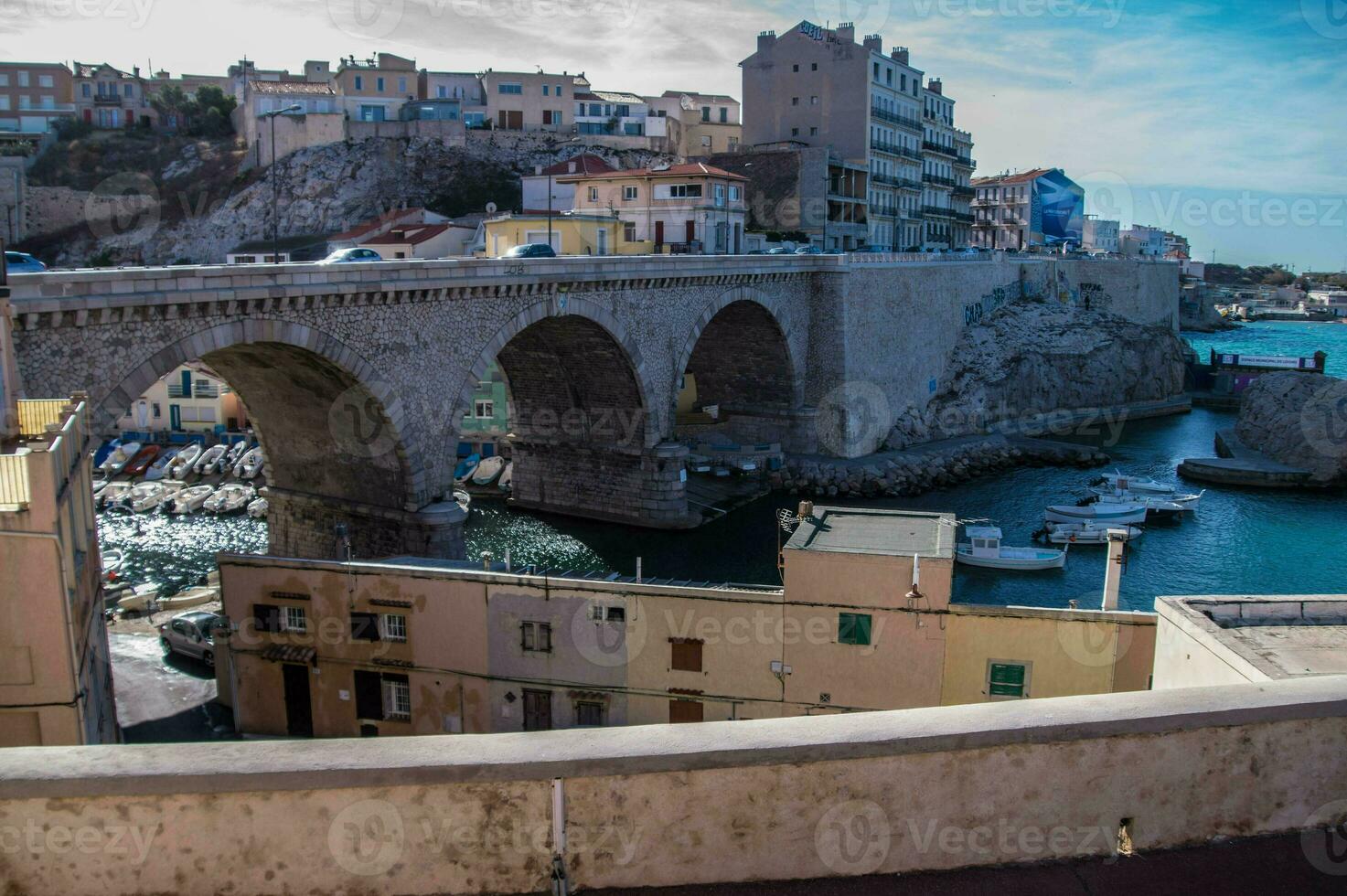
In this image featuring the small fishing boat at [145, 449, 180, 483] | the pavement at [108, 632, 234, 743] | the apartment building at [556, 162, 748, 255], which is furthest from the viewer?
the apartment building at [556, 162, 748, 255]

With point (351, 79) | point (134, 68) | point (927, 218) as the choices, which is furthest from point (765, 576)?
Result: point (134, 68)

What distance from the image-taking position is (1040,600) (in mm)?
27828

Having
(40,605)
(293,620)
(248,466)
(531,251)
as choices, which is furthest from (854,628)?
(248,466)

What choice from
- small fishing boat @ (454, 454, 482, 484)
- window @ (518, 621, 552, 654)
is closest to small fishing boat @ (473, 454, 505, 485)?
small fishing boat @ (454, 454, 482, 484)

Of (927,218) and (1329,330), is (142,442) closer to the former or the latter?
(927,218)

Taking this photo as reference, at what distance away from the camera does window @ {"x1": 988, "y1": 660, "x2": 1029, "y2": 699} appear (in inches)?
535

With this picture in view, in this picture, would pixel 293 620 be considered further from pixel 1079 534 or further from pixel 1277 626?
pixel 1079 534

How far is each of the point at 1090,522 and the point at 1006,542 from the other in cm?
263

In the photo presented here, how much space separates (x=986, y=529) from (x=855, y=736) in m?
27.5

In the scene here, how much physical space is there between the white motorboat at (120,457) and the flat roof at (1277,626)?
41.3 metres

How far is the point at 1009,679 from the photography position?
13.6 m

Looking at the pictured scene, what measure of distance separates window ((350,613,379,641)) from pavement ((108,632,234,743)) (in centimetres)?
343

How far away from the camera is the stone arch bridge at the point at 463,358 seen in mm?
19188

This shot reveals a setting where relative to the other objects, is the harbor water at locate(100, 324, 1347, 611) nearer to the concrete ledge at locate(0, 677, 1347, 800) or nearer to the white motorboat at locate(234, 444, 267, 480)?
the white motorboat at locate(234, 444, 267, 480)
